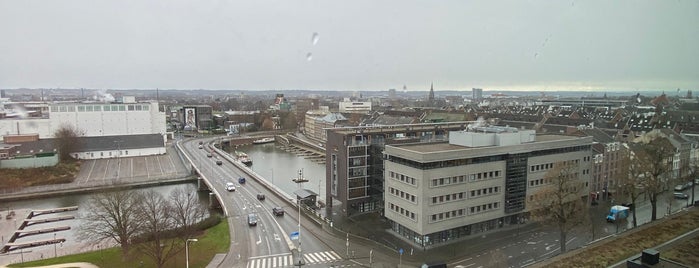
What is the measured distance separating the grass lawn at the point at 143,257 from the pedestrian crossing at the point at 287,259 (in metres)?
1.24

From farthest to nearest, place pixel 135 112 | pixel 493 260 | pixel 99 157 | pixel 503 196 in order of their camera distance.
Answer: pixel 135 112 → pixel 99 157 → pixel 503 196 → pixel 493 260

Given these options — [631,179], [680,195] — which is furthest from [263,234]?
[680,195]

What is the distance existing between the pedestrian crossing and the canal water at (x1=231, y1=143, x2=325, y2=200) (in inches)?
280

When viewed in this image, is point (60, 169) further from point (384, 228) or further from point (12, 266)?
point (384, 228)

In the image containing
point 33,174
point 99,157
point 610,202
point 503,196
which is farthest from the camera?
point 99,157

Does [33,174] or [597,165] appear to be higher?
[597,165]

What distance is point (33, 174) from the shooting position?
908 inches

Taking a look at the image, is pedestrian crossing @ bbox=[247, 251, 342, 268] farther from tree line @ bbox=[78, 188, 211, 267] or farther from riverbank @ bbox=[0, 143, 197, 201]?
riverbank @ bbox=[0, 143, 197, 201]

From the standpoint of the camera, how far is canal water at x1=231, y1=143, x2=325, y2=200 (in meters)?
22.6

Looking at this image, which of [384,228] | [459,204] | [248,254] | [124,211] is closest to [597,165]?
[459,204]

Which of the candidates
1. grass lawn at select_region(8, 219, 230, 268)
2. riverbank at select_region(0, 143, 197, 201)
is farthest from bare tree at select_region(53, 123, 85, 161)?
grass lawn at select_region(8, 219, 230, 268)

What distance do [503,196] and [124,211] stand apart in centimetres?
1116

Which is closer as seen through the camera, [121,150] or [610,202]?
[610,202]

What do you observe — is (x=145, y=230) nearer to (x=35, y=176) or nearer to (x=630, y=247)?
(x=630, y=247)
